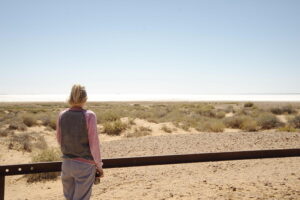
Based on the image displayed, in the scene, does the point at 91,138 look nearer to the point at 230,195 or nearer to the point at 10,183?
the point at 230,195

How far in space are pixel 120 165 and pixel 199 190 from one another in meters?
3.26

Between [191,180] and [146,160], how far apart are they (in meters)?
3.96

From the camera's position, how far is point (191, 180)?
700 centimetres

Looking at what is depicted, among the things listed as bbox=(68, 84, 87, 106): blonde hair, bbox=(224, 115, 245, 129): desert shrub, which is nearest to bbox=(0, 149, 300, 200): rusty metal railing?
bbox=(68, 84, 87, 106): blonde hair

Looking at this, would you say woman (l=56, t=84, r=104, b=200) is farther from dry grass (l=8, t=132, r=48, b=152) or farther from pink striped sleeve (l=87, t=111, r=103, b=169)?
dry grass (l=8, t=132, r=48, b=152)

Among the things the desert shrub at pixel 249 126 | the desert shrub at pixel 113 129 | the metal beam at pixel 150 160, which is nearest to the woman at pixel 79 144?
the metal beam at pixel 150 160

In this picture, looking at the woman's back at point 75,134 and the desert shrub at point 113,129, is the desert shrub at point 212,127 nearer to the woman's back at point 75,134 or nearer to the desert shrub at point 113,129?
the desert shrub at point 113,129

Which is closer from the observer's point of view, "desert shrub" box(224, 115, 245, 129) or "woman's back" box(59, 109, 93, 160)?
"woman's back" box(59, 109, 93, 160)

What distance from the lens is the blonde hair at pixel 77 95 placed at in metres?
2.84

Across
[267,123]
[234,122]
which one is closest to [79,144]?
[234,122]

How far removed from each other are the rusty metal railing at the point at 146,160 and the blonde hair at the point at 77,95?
812mm

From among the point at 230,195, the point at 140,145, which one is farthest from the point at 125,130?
the point at 230,195

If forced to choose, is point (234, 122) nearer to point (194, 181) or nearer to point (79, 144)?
point (194, 181)

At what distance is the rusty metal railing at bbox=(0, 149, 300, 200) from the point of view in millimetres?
3076
